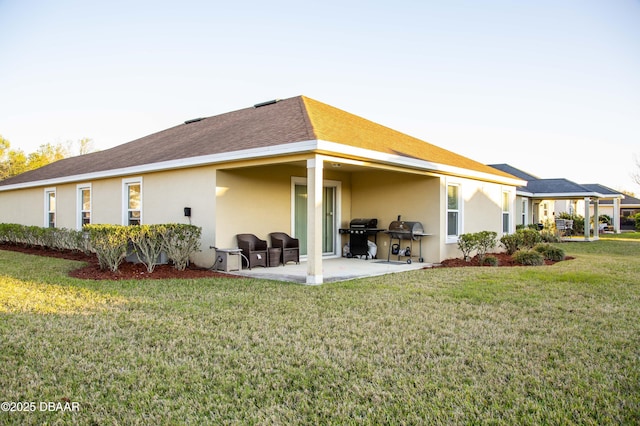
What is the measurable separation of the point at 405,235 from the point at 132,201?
760 cm

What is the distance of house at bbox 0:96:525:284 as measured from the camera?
8.56 meters

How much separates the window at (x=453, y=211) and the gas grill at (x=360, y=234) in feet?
6.67

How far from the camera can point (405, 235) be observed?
11.2 meters

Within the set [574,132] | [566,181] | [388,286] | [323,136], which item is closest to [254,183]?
[323,136]

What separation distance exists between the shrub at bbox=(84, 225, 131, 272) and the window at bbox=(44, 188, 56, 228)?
26.8 ft

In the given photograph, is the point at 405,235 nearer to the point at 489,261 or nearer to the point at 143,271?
the point at 489,261

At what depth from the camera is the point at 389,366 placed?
3760 millimetres

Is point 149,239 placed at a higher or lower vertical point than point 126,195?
lower

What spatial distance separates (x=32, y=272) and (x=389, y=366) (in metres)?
8.34

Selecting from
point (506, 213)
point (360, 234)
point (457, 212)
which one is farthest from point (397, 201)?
point (506, 213)

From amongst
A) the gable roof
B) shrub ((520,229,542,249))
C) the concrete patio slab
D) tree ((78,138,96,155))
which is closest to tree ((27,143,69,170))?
tree ((78,138,96,155))

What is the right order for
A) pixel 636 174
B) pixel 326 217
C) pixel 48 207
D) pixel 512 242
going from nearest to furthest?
pixel 326 217 < pixel 512 242 < pixel 48 207 < pixel 636 174

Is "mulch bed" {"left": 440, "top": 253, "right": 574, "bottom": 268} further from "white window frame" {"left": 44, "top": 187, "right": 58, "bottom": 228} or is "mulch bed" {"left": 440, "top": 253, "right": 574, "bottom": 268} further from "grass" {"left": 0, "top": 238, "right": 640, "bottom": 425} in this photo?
"white window frame" {"left": 44, "top": 187, "right": 58, "bottom": 228}

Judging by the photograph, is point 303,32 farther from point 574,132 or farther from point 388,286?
point 574,132
